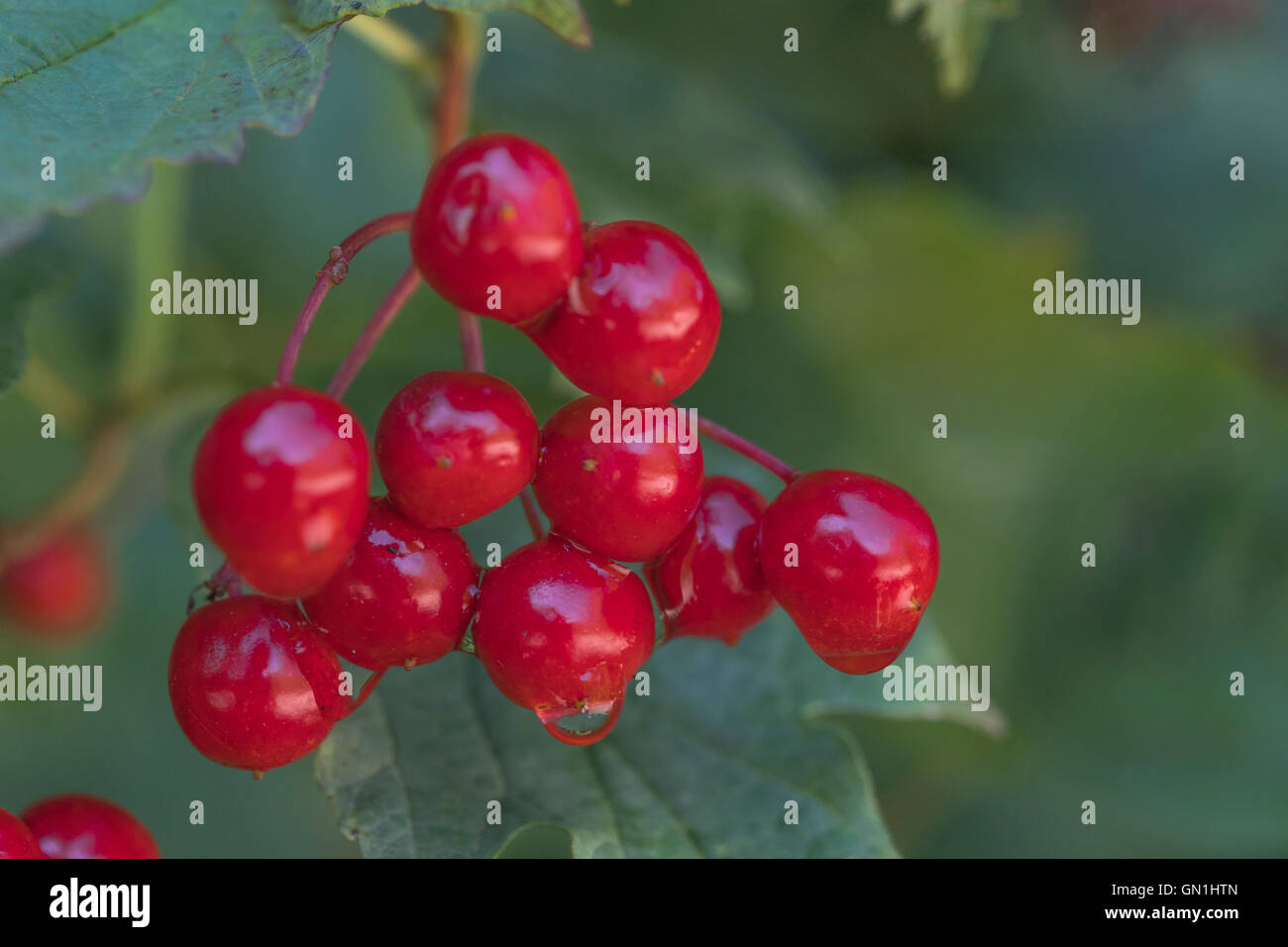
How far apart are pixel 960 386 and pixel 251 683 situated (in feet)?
5.17

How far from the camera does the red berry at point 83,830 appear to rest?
0.96 metres

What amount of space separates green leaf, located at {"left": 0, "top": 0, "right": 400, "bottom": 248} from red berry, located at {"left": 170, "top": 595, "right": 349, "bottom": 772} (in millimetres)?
311

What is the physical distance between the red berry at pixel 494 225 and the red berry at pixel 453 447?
7 centimetres

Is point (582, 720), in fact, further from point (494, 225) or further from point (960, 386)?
point (960, 386)

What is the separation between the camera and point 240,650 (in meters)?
0.85

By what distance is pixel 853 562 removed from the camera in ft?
2.89

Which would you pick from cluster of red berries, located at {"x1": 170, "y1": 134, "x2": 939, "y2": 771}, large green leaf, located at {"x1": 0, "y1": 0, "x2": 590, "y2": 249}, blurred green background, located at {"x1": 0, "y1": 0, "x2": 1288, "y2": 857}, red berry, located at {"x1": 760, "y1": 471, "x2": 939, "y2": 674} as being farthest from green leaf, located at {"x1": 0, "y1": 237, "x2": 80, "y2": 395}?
red berry, located at {"x1": 760, "y1": 471, "x2": 939, "y2": 674}

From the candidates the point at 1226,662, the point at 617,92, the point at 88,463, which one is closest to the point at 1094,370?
the point at 1226,662

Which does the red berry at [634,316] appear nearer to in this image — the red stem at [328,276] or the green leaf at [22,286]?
the red stem at [328,276]

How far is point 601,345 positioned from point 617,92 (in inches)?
46.1

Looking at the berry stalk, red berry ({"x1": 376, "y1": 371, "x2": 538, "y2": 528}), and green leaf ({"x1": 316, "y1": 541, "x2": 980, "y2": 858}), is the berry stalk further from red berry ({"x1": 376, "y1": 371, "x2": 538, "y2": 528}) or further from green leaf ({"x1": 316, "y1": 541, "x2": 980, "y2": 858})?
red berry ({"x1": 376, "y1": 371, "x2": 538, "y2": 528})

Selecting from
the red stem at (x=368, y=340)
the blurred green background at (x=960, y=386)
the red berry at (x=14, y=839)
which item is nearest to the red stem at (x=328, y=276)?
the red stem at (x=368, y=340)

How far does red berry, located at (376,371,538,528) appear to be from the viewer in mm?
812

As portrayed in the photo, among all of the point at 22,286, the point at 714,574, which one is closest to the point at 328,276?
the point at 714,574
